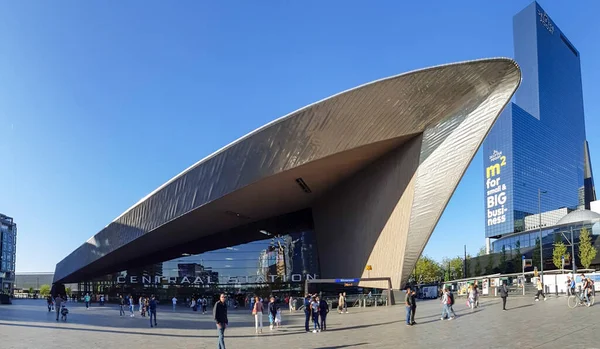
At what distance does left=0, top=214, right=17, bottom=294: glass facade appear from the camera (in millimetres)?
100938

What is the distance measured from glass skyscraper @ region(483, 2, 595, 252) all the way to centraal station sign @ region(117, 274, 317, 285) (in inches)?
2345

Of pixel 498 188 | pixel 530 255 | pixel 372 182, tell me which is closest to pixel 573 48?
pixel 498 188

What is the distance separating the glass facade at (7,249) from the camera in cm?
10094

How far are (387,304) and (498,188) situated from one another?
105 metres

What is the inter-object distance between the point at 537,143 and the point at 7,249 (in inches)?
5199

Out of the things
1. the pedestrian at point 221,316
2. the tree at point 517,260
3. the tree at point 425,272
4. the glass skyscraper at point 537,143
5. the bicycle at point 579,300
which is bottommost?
the tree at point 425,272

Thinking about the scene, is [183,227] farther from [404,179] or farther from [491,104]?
Answer: [491,104]

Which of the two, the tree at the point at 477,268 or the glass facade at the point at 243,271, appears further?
the tree at the point at 477,268

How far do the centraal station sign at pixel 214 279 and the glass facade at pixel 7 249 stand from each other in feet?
220

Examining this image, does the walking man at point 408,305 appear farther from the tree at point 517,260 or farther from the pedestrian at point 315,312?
the tree at point 517,260

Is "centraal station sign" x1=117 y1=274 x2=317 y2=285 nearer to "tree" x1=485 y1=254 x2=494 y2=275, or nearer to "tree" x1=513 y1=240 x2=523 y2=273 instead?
"tree" x1=513 y1=240 x2=523 y2=273

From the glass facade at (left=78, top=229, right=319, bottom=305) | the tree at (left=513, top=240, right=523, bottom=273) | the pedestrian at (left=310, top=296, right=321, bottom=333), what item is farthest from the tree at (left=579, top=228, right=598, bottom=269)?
the pedestrian at (left=310, top=296, right=321, bottom=333)

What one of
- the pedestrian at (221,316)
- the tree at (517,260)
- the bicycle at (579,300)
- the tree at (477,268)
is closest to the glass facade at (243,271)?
the bicycle at (579,300)

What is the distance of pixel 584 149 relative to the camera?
157 metres
